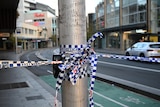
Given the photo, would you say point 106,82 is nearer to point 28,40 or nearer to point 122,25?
point 122,25

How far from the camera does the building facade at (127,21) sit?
121 feet

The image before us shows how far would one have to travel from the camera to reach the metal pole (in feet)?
8.93

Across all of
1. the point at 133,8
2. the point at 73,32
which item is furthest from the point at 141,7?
the point at 73,32

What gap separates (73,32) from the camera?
8.96ft

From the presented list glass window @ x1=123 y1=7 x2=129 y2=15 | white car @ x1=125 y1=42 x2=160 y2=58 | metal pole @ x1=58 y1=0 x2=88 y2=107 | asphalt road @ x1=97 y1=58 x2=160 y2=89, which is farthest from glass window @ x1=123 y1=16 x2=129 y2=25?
metal pole @ x1=58 y1=0 x2=88 y2=107

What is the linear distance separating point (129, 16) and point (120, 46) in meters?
6.43

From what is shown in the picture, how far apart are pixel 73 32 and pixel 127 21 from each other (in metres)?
44.1

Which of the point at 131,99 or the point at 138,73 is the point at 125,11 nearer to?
the point at 138,73

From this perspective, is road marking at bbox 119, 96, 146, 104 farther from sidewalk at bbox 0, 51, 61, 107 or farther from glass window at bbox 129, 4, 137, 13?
glass window at bbox 129, 4, 137, 13

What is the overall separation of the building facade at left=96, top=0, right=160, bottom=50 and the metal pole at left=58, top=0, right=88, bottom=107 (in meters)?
33.9

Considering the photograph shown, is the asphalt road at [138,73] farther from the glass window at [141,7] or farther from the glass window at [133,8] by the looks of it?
the glass window at [133,8]

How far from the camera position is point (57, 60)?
3.06 m

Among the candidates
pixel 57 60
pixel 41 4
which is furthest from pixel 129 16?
pixel 41 4

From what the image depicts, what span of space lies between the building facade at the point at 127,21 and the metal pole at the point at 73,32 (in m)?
33.9
